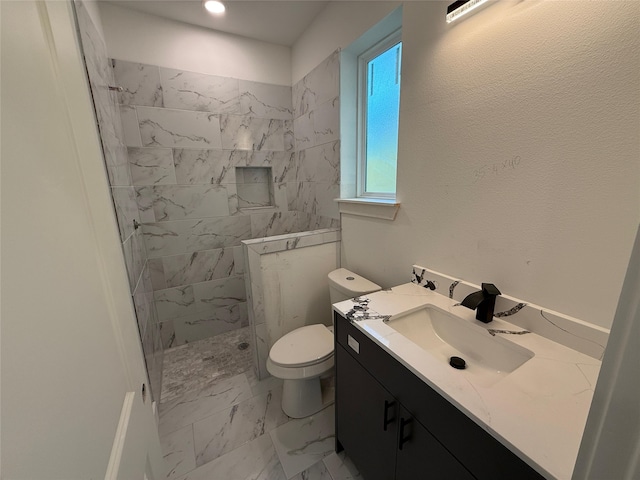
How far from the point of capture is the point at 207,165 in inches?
86.4

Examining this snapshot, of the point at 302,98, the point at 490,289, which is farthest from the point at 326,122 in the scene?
the point at 490,289

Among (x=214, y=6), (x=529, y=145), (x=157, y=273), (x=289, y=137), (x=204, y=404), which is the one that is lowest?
(x=204, y=404)

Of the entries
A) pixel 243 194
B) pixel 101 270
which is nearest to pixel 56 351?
pixel 101 270

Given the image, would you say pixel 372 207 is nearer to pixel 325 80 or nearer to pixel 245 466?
pixel 325 80

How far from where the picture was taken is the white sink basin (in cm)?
90

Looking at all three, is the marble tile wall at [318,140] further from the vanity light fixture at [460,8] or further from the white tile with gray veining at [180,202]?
the vanity light fixture at [460,8]

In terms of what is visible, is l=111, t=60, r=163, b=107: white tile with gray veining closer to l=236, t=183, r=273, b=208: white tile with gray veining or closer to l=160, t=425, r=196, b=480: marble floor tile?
l=236, t=183, r=273, b=208: white tile with gray veining

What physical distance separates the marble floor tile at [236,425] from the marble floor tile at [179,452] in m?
0.03

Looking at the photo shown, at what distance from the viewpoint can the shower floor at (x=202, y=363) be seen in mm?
1843

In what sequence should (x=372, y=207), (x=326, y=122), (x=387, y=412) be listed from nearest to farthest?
(x=387, y=412)
(x=372, y=207)
(x=326, y=122)

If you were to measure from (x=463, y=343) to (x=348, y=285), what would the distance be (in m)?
0.73

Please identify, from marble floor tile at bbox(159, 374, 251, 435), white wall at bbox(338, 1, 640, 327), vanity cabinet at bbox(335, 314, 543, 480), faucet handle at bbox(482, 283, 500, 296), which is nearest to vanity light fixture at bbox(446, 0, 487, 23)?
white wall at bbox(338, 1, 640, 327)

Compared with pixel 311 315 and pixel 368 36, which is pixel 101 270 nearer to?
pixel 311 315

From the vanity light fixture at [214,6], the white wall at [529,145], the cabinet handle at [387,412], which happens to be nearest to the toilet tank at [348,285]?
the white wall at [529,145]
